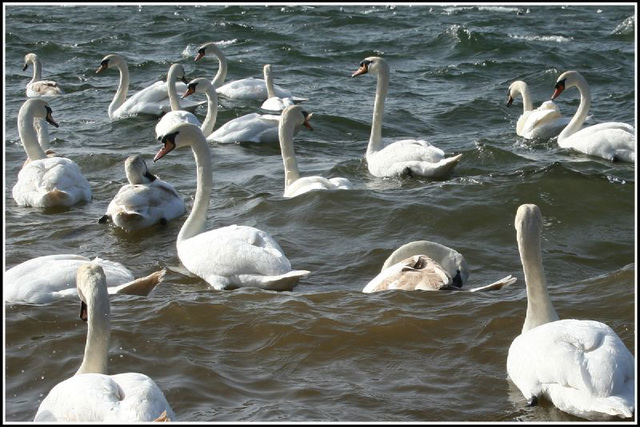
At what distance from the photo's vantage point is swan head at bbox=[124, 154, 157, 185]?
10.1 meters

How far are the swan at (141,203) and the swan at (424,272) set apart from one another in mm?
2956

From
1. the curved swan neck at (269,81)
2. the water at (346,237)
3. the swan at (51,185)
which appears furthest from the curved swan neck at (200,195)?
the curved swan neck at (269,81)

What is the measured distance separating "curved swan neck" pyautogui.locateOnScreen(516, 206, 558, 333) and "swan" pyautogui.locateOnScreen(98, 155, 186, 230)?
4705 millimetres

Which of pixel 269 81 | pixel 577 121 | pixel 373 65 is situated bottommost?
pixel 577 121

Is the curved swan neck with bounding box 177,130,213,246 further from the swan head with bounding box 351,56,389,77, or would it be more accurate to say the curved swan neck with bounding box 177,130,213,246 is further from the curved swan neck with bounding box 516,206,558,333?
the swan head with bounding box 351,56,389,77

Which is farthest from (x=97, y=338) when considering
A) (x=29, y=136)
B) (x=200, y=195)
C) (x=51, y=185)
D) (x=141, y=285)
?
(x=29, y=136)

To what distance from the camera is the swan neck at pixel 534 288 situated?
5984mm

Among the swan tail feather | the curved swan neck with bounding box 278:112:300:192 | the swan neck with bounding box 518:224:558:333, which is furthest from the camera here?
the curved swan neck with bounding box 278:112:300:192

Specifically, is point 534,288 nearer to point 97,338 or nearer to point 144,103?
point 97,338

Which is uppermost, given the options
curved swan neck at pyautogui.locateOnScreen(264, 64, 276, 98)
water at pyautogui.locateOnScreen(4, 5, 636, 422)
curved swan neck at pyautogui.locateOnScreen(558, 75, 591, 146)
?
curved swan neck at pyautogui.locateOnScreen(264, 64, 276, 98)

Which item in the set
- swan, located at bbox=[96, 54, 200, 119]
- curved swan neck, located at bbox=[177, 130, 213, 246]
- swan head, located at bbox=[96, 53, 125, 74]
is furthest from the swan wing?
swan head, located at bbox=[96, 53, 125, 74]

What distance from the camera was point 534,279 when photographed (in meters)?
A: 6.07

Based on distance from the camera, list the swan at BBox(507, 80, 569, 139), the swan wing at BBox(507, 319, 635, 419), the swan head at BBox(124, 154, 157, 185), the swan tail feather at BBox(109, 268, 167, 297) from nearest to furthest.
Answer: the swan wing at BBox(507, 319, 635, 419), the swan tail feather at BBox(109, 268, 167, 297), the swan head at BBox(124, 154, 157, 185), the swan at BBox(507, 80, 569, 139)

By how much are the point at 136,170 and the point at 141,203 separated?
359mm
